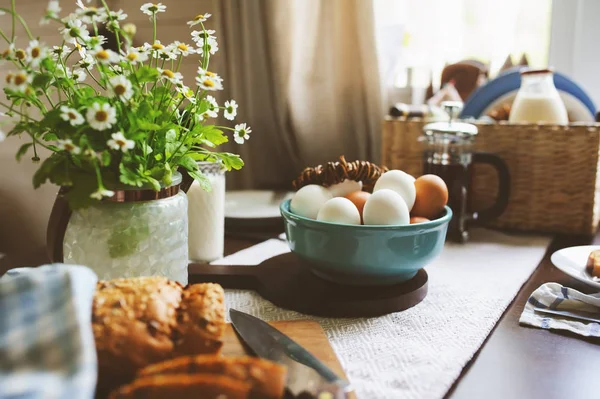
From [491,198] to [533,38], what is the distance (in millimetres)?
621

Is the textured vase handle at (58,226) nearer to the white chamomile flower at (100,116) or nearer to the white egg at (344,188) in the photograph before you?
the white chamomile flower at (100,116)

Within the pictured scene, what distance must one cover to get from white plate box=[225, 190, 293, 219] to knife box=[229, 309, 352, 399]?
20.1 inches

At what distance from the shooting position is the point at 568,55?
152 centimetres

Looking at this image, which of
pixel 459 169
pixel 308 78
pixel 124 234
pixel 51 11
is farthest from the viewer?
pixel 308 78

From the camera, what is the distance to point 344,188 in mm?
801

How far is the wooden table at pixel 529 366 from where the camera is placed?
0.51 meters

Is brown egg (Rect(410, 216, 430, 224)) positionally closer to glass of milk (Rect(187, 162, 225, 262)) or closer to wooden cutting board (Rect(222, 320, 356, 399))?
wooden cutting board (Rect(222, 320, 356, 399))

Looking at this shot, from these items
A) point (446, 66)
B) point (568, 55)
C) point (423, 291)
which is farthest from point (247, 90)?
point (423, 291)

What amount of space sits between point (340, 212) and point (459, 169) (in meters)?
0.42

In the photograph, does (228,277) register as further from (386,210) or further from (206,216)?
(386,210)

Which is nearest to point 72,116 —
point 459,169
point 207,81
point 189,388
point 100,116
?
point 100,116

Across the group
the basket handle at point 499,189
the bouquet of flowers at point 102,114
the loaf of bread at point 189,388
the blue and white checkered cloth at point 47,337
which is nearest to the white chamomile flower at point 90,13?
the bouquet of flowers at point 102,114

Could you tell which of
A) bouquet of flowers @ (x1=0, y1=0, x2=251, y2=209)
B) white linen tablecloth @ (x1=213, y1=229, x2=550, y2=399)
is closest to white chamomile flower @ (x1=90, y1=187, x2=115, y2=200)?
bouquet of flowers @ (x1=0, y1=0, x2=251, y2=209)

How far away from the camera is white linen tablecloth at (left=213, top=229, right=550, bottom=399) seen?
0.54 m
